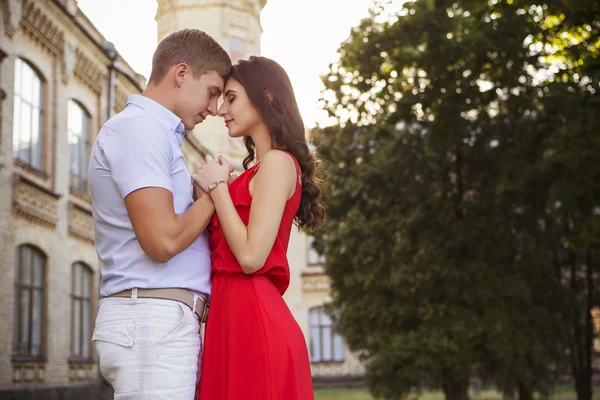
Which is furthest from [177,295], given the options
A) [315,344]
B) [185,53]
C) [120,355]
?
[315,344]

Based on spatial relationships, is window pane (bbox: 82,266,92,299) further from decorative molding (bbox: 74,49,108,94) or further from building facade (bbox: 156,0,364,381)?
building facade (bbox: 156,0,364,381)

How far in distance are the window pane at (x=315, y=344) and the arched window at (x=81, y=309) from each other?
17468 mm

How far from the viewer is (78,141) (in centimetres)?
2225

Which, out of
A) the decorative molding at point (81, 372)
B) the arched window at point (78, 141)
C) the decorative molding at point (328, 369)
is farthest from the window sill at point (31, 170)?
the decorative molding at point (328, 369)

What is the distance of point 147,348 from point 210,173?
2.76 feet

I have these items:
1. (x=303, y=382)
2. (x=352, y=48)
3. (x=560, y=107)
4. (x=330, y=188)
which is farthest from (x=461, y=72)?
(x=330, y=188)

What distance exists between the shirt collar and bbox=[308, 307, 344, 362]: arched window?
116 feet

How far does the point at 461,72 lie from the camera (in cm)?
1148

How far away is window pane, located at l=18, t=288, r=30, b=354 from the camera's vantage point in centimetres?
1807

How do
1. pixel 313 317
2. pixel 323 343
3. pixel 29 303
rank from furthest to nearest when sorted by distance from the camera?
pixel 313 317 < pixel 323 343 < pixel 29 303

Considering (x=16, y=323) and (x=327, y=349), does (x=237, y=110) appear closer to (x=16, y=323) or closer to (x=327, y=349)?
(x=16, y=323)

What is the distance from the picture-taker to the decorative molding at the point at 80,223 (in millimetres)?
20922

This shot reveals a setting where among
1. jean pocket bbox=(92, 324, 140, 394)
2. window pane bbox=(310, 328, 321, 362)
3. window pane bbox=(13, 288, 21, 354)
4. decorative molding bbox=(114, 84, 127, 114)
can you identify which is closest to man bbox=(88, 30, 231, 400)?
jean pocket bbox=(92, 324, 140, 394)

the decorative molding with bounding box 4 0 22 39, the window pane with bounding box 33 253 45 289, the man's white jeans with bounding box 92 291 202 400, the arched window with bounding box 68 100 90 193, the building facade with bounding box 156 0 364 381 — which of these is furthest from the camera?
the building facade with bounding box 156 0 364 381
